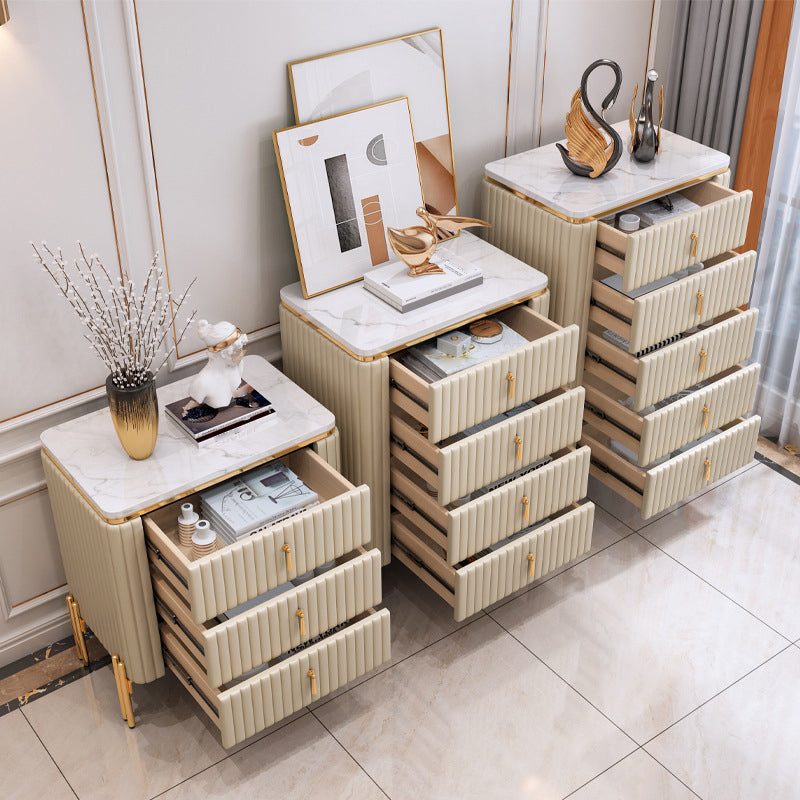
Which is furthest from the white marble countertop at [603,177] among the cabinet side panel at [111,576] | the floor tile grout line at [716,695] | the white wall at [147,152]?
the cabinet side panel at [111,576]

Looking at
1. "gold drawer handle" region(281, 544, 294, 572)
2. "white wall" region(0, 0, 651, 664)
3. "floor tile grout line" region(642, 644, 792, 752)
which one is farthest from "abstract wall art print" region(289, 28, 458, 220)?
"floor tile grout line" region(642, 644, 792, 752)

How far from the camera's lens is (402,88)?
261 cm

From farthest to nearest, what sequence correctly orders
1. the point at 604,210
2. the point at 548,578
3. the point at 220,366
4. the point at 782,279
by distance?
the point at 782,279
the point at 548,578
the point at 604,210
the point at 220,366

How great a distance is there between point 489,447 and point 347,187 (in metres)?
0.72

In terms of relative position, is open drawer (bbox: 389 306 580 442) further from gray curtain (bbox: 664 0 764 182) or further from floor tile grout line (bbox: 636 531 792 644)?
gray curtain (bbox: 664 0 764 182)

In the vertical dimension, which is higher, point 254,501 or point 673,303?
point 673,303

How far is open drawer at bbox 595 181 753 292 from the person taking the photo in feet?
8.53

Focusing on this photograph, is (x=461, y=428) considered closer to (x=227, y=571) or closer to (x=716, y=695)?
(x=227, y=571)

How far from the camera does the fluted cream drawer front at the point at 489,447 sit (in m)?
2.38

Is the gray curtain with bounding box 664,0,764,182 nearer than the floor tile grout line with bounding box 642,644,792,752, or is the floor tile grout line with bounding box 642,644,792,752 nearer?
the floor tile grout line with bounding box 642,644,792,752

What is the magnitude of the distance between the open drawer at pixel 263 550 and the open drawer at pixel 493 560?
360mm

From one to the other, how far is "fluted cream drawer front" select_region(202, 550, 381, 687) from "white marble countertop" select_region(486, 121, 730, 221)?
41.3 inches

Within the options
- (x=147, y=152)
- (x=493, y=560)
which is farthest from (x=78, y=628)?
(x=147, y=152)

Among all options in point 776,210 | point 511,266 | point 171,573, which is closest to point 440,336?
point 511,266
